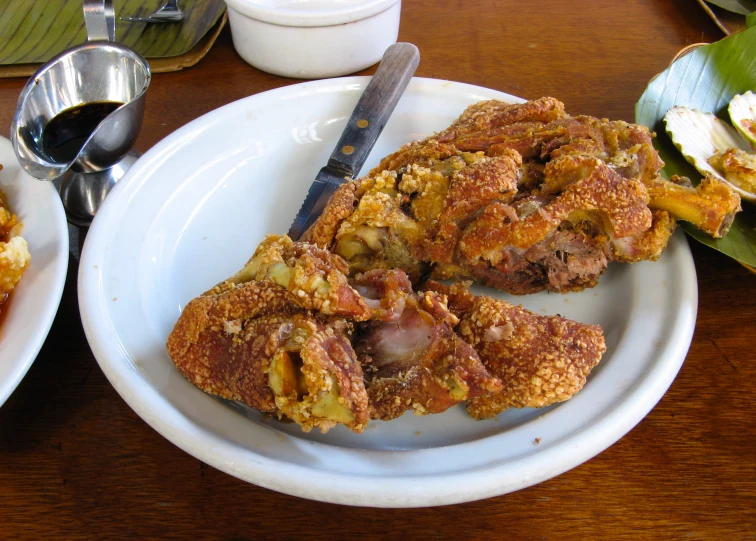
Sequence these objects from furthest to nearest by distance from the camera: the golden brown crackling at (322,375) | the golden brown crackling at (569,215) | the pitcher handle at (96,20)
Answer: the pitcher handle at (96,20) < the golden brown crackling at (569,215) < the golden brown crackling at (322,375)

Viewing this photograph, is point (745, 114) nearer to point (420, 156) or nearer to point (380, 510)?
point (420, 156)

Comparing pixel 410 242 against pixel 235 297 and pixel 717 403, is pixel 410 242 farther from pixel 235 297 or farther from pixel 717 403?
pixel 717 403

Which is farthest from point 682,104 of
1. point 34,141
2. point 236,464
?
point 34,141

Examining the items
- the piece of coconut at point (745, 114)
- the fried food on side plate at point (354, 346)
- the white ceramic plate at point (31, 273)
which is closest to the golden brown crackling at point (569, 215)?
the fried food on side plate at point (354, 346)

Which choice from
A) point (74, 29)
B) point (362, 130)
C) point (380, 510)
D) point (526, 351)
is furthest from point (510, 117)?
point (74, 29)

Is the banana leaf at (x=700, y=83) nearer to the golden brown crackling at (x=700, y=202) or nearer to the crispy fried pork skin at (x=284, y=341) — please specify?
the golden brown crackling at (x=700, y=202)

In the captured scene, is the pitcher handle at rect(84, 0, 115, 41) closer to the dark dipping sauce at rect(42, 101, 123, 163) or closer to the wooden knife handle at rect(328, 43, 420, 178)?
the dark dipping sauce at rect(42, 101, 123, 163)

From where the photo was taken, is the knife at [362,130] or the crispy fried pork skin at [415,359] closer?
the crispy fried pork skin at [415,359]
